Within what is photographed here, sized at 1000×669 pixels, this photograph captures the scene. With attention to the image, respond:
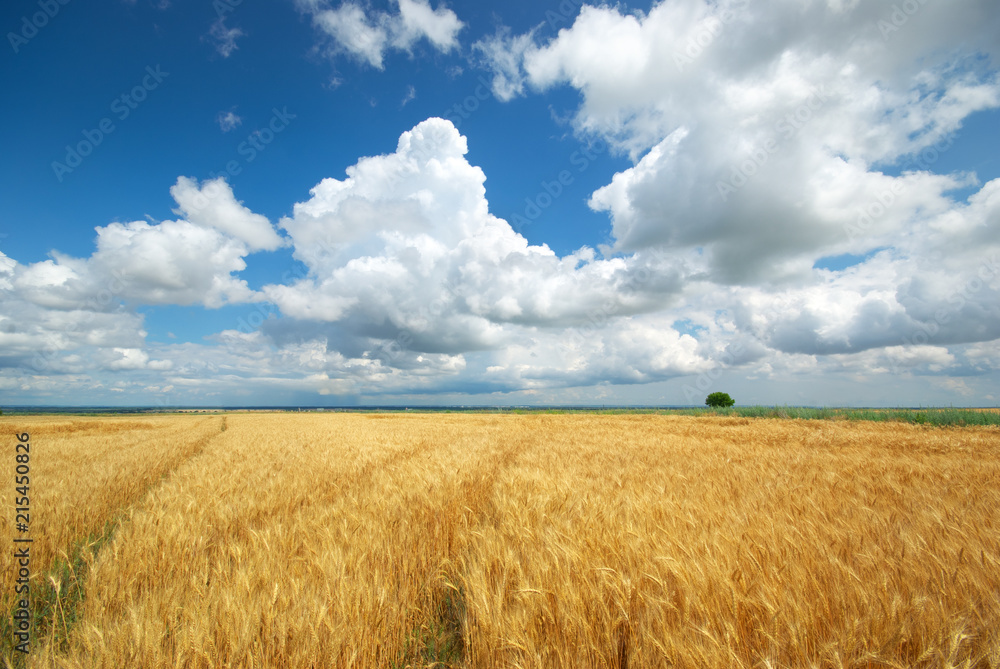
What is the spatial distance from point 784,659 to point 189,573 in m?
3.71

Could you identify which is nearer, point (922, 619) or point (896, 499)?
point (922, 619)

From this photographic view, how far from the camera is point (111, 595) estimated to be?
241cm

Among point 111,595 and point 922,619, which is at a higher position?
point 922,619

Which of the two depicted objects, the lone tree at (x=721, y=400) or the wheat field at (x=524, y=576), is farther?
the lone tree at (x=721, y=400)

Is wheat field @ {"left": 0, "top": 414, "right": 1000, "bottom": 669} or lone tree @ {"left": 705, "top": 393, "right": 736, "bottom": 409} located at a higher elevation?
wheat field @ {"left": 0, "top": 414, "right": 1000, "bottom": 669}

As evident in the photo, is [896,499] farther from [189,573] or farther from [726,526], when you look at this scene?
[189,573]

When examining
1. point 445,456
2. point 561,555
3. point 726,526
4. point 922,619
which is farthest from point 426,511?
point 445,456

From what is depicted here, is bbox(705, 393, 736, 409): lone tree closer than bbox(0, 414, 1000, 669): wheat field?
No

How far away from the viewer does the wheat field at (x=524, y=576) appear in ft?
5.79

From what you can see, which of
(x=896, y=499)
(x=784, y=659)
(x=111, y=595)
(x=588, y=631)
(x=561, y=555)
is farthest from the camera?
(x=896, y=499)

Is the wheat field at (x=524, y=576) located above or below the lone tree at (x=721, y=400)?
above

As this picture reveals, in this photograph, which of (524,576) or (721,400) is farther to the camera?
(721,400)

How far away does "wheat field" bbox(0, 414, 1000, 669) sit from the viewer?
1.77 m

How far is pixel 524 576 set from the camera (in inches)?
96.0
